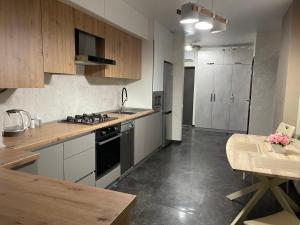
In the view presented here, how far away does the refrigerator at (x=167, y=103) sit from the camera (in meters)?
5.07

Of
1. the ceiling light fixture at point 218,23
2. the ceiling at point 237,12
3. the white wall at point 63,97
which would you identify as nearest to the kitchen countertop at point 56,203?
the white wall at point 63,97

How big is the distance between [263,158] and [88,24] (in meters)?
2.56

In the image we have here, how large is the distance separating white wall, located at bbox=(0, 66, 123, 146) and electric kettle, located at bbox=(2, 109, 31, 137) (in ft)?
0.23

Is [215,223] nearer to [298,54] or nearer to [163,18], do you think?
[298,54]

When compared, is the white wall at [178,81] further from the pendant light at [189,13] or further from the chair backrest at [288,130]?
the pendant light at [189,13]

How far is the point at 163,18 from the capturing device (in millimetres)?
4234

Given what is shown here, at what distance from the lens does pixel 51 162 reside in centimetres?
209

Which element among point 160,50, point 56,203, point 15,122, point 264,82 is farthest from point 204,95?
point 56,203

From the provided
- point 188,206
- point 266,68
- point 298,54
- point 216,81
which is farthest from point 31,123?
point 216,81

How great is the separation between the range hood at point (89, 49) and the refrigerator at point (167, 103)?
76.6 inches

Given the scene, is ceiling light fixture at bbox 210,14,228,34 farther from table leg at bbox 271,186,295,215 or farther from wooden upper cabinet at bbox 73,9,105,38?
table leg at bbox 271,186,295,215

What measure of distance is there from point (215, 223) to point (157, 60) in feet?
10.3

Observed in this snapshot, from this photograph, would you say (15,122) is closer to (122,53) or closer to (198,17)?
(122,53)

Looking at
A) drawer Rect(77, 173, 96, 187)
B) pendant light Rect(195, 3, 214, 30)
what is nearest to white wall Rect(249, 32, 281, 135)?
pendant light Rect(195, 3, 214, 30)
